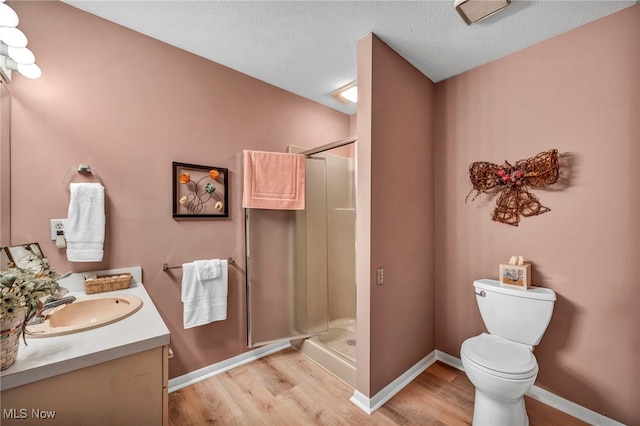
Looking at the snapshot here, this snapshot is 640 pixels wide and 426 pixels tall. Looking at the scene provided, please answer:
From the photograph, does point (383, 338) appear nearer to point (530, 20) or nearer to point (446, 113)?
point (446, 113)

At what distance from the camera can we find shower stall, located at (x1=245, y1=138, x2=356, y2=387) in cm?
228

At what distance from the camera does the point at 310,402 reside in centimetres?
180

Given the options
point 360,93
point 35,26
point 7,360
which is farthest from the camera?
point 360,93

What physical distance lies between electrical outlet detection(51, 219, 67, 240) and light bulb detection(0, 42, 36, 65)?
806 millimetres

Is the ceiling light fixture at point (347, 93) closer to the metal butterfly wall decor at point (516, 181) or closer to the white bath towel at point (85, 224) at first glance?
the metal butterfly wall decor at point (516, 181)

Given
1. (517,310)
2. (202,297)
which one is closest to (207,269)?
(202,297)

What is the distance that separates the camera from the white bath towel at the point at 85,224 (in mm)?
1494

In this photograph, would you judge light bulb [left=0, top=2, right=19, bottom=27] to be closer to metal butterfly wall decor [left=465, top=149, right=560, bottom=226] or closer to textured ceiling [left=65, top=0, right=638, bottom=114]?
textured ceiling [left=65, top=0, right=638, bottom=114]

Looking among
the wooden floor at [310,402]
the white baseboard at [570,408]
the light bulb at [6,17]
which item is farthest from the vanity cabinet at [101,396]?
the white baseboard at [570,408]

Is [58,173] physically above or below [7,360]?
above

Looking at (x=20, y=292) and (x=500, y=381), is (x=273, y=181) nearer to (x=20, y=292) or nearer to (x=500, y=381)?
(x=20, y=292)

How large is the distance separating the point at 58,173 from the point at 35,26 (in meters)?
0.79

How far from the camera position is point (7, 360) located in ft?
2.50

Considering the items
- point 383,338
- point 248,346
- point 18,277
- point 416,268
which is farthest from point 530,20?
point 248,346
